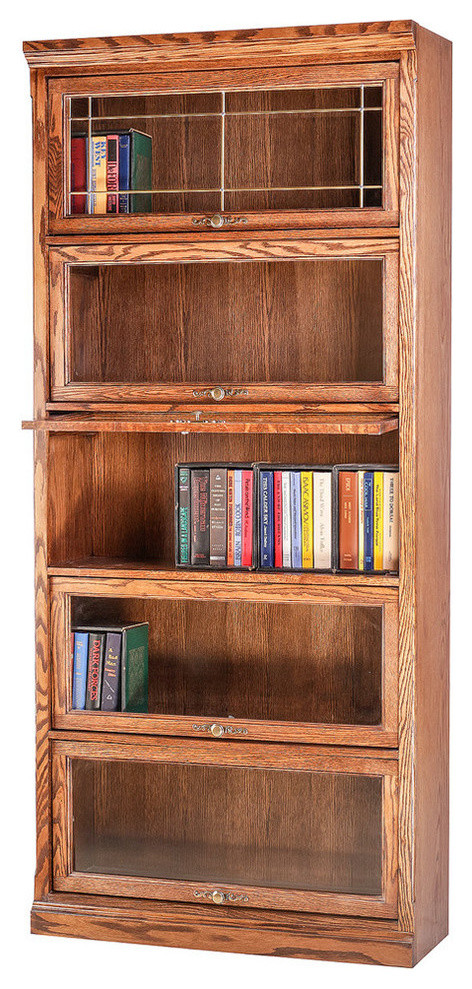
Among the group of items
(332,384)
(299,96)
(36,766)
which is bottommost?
(36,766)

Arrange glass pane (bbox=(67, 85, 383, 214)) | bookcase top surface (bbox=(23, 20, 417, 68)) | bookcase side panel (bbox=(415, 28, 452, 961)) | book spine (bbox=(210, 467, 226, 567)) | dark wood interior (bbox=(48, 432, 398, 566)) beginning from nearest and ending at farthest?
bookcase top surface (bbox=(23, 20, 417, 68)), bookcase side panel (bbox=(415, 28, 452, 961)), glass pane (bbox=(67, 85, 383, 214)), book spine (bbox=(210, 467, 226, 567)), dark wood interior (bbox=(48, 432, 398, 566))

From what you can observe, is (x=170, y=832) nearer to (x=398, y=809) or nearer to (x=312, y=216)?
(x=398, y=809)

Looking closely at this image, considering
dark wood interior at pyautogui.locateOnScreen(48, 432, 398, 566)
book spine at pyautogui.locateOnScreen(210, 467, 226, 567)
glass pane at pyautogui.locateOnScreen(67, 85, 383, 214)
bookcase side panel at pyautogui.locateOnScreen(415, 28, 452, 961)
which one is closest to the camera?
bookcase side panel at pyautogui.locateOnScreen(415, 28, 452, 961)

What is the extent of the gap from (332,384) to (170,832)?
131 centimetres

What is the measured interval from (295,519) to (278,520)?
0.15 feet

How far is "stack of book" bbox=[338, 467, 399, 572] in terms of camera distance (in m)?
3.83

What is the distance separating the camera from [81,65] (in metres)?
3.93

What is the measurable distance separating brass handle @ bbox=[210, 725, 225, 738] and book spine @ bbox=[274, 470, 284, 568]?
441 millimetres

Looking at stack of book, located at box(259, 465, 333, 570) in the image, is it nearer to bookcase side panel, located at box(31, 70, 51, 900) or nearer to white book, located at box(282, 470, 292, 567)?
white book, located at box(282, 470, 292, 567)

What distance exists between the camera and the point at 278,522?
156 inches

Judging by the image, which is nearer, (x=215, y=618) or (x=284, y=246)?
(x=284, y=246)

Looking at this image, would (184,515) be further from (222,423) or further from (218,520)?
(222,423)

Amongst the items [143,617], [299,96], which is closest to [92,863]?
[143,617]

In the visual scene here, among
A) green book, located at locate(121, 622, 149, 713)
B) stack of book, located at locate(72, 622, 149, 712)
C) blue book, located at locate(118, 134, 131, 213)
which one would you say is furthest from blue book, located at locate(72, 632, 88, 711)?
blue book, located at locate(118, 134, 131, 213)
